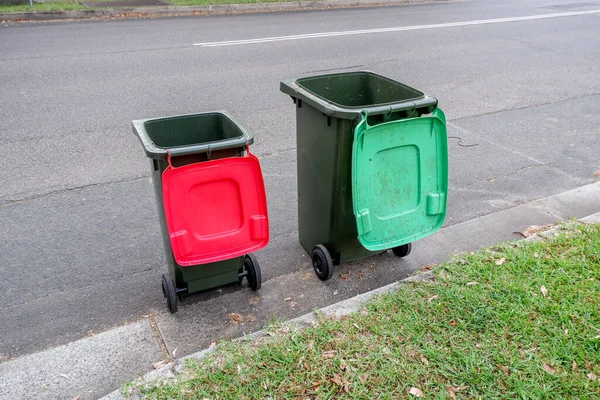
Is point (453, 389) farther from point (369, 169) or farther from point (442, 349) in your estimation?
point (369, 169)

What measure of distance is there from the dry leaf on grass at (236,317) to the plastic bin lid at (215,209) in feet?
1.29

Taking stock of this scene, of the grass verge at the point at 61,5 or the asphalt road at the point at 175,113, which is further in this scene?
the grass verge at the point at 61,5

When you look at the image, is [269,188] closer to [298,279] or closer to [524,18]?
[298,279]

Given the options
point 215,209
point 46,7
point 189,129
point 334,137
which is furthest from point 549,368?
point 46,7

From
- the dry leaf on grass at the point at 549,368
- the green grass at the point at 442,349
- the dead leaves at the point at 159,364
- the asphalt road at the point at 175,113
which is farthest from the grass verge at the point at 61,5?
the dry leaf on grass at the point at 549,368

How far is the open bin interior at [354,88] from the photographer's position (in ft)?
12.5

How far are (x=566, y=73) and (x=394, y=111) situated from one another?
7.27 meters

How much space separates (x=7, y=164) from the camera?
5363mm

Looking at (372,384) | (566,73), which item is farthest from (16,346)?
(566,73)

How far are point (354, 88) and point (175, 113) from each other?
3.45m

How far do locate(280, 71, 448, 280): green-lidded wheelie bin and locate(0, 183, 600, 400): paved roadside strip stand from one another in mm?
345

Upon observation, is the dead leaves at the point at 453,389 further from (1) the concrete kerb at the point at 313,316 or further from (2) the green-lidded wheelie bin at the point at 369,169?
(2) the green-lidded wheelie bin at the point at 369,169

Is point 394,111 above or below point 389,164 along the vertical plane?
above

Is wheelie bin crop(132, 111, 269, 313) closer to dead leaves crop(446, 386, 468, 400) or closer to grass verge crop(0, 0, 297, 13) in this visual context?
dead leaves crop(446, 386, 468, 400)
